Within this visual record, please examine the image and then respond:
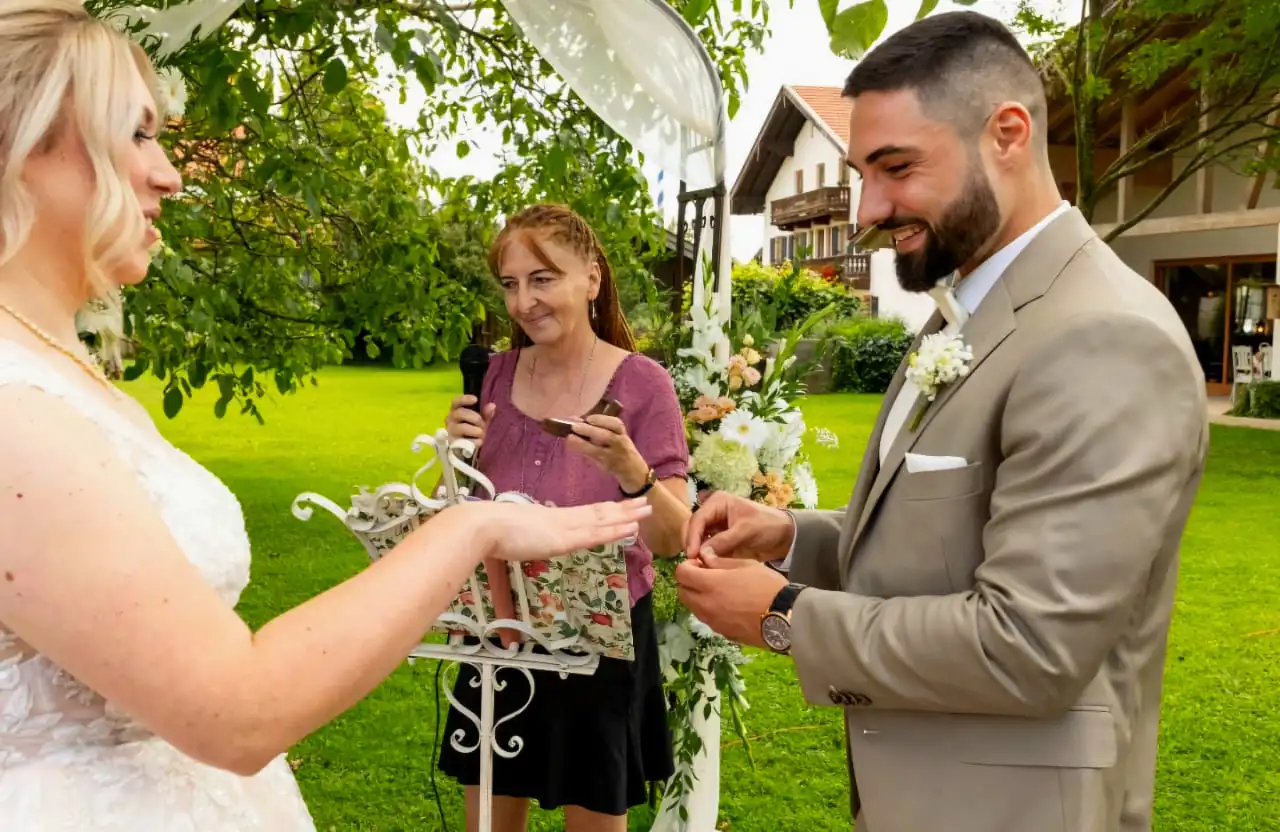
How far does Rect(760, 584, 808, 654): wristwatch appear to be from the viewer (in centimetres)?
178

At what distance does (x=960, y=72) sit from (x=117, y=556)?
141cm

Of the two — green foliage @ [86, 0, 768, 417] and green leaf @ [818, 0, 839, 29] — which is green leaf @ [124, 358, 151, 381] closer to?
green foliage @ [86, 0, 768, 417]

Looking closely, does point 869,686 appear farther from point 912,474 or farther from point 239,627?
point 239,627

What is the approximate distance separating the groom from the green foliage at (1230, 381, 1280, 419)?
16314 millimetres

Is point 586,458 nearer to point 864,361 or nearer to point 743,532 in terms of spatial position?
point 743,532

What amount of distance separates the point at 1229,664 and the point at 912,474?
533 centimetres

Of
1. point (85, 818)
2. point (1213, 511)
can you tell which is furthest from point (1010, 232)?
point (1213, 511)

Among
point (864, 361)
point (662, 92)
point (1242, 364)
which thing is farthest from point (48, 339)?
point (864, 361)

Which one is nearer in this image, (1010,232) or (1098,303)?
(1098,303)

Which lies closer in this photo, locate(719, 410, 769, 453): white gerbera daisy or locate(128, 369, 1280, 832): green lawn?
locate(719, 410, 769, 453): white gerbera daisy

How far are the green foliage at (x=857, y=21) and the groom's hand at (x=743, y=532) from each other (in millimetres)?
915

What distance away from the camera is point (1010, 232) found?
5.95 ft

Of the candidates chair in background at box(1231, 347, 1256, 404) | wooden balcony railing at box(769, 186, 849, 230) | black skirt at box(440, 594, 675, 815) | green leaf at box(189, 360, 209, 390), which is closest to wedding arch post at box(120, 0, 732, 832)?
black skirt at box(440, 594, 675, 815)

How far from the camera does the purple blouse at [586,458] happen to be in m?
2.91
